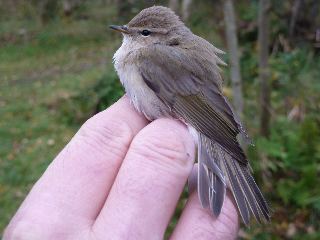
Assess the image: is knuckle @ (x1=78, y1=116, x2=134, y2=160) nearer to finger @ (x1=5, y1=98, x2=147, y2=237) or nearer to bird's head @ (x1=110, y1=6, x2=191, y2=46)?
finger @ (x1=5, y1=98, x2=147, y2=237)

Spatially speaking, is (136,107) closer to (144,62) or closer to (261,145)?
(144,62)

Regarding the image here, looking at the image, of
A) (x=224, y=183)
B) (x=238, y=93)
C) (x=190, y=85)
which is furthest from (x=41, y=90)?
(x=224, y=183)

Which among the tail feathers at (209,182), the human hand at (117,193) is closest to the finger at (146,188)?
the human hand at (117,193)

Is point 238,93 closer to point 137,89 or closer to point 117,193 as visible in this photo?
point 137,89

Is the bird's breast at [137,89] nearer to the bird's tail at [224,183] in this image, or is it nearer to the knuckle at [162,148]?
the bird's tail at [224,183]

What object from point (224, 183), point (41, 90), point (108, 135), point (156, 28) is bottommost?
point (41, 90)

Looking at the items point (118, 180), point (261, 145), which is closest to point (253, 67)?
point (261, 145)

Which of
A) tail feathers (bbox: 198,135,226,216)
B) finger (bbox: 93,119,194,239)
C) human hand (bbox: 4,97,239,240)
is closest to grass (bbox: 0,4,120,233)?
tail feathers (bbox: 198,135,226,216)
